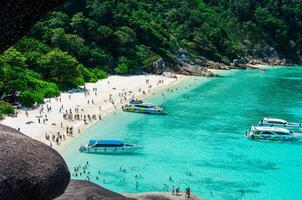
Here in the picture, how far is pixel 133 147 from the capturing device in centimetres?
4284

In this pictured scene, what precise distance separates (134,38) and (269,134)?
159 feet

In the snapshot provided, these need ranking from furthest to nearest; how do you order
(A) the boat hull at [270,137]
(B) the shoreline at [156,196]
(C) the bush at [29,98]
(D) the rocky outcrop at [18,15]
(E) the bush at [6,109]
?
1. (C) the bush at [29,98]
2. (E) the bush at [6,109]
3. (A) the boat hull at [270,137]
4. (B) the shoreline at [156,196]
5. (D) the rocky outcrop at [18,15]

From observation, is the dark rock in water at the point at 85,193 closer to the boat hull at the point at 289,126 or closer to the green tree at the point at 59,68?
the boat hull at the point at 289,126

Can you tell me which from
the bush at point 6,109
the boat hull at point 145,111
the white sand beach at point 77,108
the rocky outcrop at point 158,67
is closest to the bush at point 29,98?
the white sand beach at point 77,108

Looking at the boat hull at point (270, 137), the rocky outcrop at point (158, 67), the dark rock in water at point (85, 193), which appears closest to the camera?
the dark rock in water at point (85, 193)

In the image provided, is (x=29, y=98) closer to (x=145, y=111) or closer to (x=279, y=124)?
(x=145, y=111)

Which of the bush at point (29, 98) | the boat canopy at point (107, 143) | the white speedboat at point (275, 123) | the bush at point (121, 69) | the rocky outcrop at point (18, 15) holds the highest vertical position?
the rocky outcrop at point (18, 15)

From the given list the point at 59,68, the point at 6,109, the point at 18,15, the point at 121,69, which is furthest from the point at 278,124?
the point at 18,15

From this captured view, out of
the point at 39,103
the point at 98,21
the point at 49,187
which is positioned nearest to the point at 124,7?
the point at 98,21

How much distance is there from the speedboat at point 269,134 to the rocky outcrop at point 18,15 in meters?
47.3

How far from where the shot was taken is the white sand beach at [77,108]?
152ft

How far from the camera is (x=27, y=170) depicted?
5.77m

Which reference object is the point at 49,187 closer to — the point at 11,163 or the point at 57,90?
the point at 11,163

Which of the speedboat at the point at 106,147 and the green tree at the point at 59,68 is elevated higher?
the green tree at the point at 59,68
